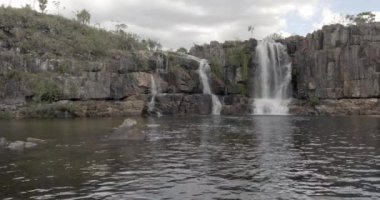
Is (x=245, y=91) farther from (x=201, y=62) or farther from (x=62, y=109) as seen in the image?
(x=62, y=109)

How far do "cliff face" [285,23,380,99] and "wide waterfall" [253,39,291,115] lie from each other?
192cm

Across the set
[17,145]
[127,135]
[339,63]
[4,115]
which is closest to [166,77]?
[4,115]

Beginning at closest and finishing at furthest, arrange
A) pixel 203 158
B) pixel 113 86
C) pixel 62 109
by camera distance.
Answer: pixel 203 158
pixel 62 109
pixel 113 86

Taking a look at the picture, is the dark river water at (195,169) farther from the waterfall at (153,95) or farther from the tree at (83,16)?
the tree at (83,16)

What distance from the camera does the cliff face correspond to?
78438mm

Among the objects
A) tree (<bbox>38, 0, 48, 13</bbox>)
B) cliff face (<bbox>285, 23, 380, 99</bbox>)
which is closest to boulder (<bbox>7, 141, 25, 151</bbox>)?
cliff face (<bbox>285, 23, 380, 99</bbox>)

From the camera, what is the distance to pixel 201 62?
8506 cm

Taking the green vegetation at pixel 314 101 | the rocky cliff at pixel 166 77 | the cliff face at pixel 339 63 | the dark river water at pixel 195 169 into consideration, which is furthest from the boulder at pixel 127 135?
the cliff face at pixel 339 63

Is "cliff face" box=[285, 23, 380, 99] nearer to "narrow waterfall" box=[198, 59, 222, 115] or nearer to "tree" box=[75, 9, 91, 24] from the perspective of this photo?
"narrow waterfall" box=[198, 59, 222, 115]

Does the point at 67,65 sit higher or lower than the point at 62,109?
higher

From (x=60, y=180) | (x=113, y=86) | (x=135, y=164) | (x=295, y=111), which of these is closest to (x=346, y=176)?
(x=135, y=164)

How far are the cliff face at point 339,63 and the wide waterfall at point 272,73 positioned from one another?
1919 millimetres

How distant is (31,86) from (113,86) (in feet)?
43.7

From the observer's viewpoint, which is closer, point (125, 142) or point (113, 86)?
point (125, 142)
